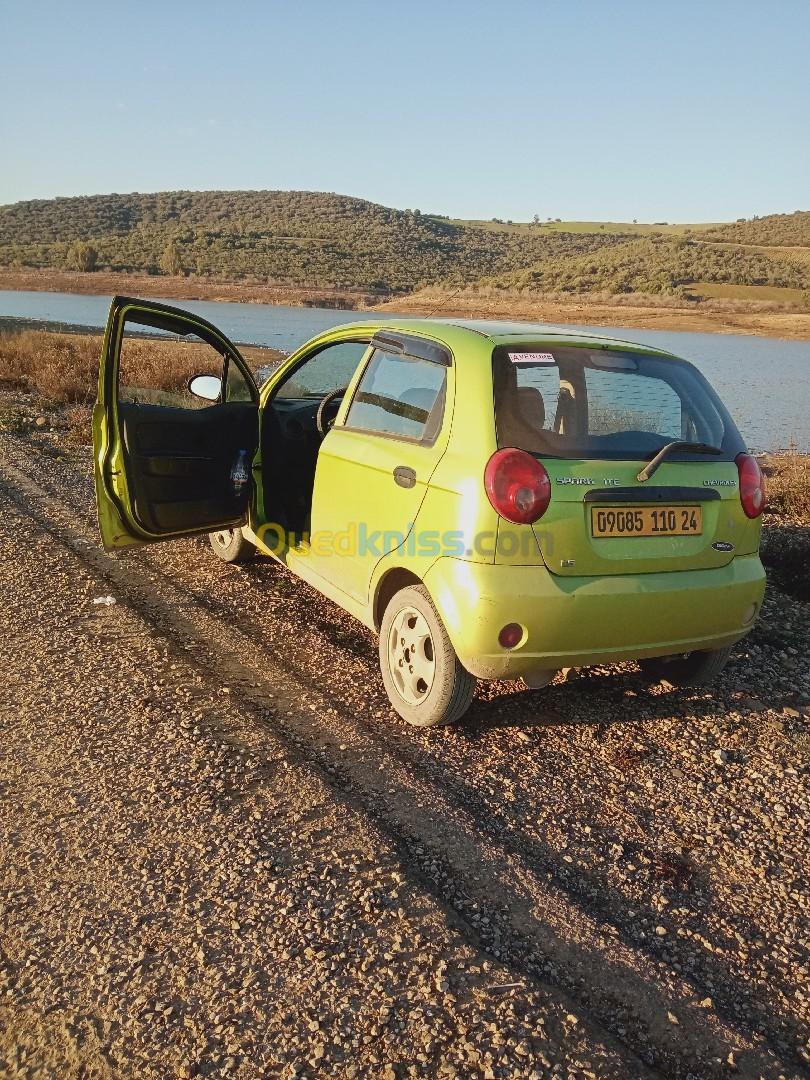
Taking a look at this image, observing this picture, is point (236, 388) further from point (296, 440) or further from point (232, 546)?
point (232, 546)

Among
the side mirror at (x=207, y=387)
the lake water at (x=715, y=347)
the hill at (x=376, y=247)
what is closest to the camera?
the side mirror at (x=207, y=387)

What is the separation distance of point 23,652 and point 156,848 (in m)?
1.99

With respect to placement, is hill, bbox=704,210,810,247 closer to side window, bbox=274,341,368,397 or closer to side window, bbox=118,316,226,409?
side window, bbox=118,316,226,409

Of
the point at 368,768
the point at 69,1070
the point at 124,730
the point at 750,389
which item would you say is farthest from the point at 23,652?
the point at 750,389

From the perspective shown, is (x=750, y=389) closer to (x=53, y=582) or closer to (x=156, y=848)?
(x=53, y=582)

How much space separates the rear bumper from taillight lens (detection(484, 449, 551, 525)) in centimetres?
22

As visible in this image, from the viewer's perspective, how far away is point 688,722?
13.2ft

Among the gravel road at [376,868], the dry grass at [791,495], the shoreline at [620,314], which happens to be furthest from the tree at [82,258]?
the gravel road at [376,868]

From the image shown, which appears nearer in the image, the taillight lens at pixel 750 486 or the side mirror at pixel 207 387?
the taillight lens at pixel 750 486

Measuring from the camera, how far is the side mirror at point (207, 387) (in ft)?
16.7

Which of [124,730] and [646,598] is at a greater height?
[646,598]

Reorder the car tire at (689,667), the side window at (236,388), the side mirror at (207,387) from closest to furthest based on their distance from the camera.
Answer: the car tire at (689,667), the side mirror at (207,387), the side window at (236,388)

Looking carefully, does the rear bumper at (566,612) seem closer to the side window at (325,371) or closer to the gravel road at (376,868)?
the gravel road at (376,868)

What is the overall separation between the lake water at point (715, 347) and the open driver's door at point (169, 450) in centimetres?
229
